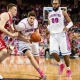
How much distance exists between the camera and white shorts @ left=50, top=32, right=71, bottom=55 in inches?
223

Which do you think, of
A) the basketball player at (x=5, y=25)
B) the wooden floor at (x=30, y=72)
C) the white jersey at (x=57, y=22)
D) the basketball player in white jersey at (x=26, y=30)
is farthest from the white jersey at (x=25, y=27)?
the wooden floor at (x=30, y=72)

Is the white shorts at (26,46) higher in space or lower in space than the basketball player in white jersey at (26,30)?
lower

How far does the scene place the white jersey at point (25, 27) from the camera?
5000 mm

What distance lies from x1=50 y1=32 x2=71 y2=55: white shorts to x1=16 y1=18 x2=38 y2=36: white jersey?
695 mm

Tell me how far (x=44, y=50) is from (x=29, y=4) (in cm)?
1133

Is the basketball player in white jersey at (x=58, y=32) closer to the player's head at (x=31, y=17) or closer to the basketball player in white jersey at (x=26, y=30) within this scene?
the basketball player in white jersey at (x=26, y=30)

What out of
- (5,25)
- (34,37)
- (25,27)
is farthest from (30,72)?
(5,25)

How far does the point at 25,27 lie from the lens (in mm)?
5086

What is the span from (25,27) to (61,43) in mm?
996

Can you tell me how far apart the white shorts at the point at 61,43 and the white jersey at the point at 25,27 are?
0.70 meters

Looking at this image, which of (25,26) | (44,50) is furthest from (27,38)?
(44,50)

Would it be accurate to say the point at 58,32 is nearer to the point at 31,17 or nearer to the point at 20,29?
the point at 31,17

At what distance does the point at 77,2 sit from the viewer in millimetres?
20766

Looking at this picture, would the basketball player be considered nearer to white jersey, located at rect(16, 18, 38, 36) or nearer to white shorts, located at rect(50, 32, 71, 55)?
white jersey, located at rect(16, 18, 38, 36)
